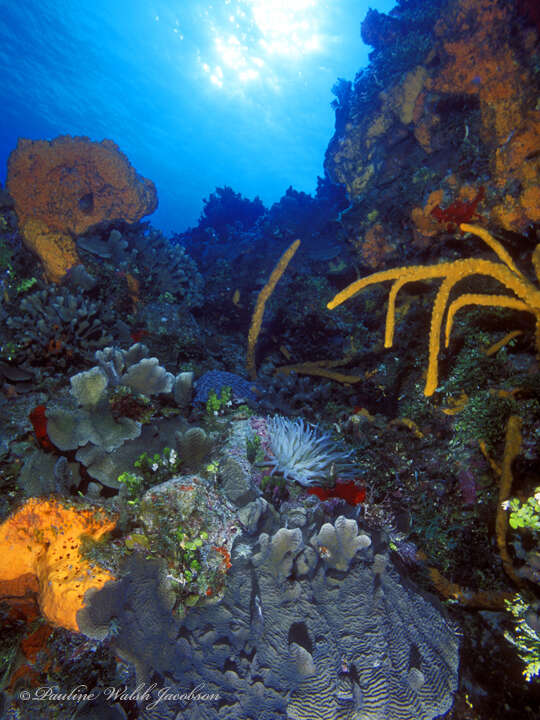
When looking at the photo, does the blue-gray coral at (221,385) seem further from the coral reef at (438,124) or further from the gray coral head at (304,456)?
the coral reef at (438,124)

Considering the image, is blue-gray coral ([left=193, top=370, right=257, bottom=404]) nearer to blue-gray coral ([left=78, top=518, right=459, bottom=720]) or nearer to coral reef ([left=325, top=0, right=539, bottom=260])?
blue-gray coral ([left=78, top=518, right=459, bottom=720])

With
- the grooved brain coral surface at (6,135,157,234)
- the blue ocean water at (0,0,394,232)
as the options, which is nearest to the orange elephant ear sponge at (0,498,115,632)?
the grooved brain coral surface at (6,135,157,234)

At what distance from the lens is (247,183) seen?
81938mm

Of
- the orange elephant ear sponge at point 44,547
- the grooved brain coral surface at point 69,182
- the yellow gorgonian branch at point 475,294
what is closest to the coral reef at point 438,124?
the yellow gorgonian branch at point 475,294

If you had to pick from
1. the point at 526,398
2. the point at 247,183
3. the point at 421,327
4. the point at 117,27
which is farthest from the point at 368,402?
the point at 247,183

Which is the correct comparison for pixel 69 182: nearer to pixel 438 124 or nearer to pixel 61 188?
pixel 61 188

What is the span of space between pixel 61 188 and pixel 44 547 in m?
5.95

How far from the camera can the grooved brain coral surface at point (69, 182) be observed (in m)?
5.86

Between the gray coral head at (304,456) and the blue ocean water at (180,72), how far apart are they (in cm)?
3330

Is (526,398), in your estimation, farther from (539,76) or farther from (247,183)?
(247,183)

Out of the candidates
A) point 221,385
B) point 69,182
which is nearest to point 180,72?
point 69,182

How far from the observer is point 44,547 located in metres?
2.64

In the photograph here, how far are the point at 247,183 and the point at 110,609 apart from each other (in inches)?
3599

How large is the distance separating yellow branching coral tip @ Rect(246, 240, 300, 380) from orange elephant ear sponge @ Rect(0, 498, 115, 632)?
434 cm
